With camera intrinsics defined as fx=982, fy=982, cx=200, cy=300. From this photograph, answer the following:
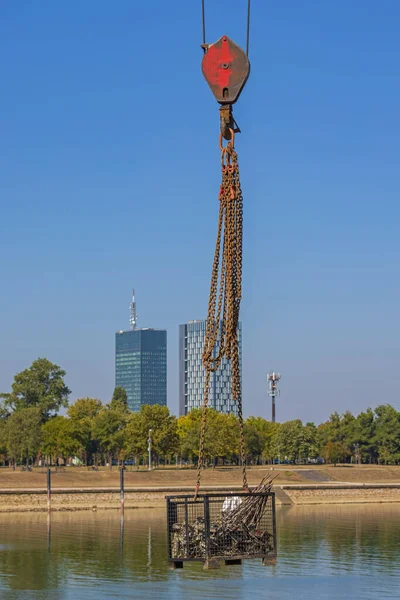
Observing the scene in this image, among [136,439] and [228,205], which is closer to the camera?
[228,205]

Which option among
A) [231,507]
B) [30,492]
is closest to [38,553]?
[30,492]

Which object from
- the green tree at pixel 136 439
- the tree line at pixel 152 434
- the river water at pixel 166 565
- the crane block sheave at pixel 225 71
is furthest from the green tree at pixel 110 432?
the crane block sheave at pixel 225 71

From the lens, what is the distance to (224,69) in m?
17.8

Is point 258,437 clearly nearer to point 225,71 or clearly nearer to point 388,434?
point 388,434

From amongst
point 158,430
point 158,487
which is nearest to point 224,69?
point 158,487

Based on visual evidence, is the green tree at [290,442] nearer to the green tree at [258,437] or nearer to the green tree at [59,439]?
the green tree at [258,437]

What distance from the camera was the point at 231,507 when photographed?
20.2 m

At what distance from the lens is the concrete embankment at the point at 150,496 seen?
8619 centimetres

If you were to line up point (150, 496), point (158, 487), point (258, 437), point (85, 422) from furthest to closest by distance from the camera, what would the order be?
point (258, 437) → point (85, 422) → point (158, 487) → point (150, 496)

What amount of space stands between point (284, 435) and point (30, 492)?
49.5m

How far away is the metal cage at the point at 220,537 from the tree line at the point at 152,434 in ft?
297

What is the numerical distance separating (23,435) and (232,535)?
92211 mm

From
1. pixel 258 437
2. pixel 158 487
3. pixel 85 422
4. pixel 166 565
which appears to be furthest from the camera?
pixel 258 437

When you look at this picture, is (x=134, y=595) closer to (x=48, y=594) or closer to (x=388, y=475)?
(x=48, y=594)
